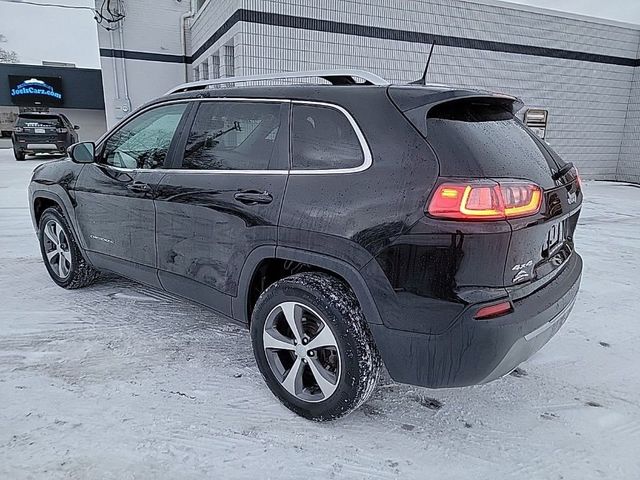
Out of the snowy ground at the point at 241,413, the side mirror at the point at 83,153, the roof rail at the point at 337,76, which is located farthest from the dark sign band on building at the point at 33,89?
the roof rail at the point at 337,76

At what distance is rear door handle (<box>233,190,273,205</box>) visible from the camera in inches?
93.2

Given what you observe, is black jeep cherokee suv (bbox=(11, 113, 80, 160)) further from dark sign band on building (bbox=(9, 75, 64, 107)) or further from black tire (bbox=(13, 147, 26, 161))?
dark sign band on building (bbox=(9, 75, 64, 107))

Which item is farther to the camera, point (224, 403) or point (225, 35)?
point (225, 35)

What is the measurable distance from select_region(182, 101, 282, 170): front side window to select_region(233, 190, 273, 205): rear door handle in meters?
0.14

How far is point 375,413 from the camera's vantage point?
242 centimetres

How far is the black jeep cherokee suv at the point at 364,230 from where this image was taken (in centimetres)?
187

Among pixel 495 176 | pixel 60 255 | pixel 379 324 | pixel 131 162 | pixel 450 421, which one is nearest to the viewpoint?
pixel 495 176

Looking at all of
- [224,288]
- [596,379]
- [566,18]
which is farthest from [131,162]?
[566,18]

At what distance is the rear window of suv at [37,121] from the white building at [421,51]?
2245 millimetres

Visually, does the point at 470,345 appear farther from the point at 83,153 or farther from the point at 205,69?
the point at 205,69

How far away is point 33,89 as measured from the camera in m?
22.6

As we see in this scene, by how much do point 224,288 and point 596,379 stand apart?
2248 millimetres

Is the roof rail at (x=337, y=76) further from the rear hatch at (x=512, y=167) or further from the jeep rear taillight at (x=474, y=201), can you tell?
the jeep rear taillight at (x=474, y=201)

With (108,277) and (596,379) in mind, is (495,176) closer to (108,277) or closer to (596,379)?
(596,379)
